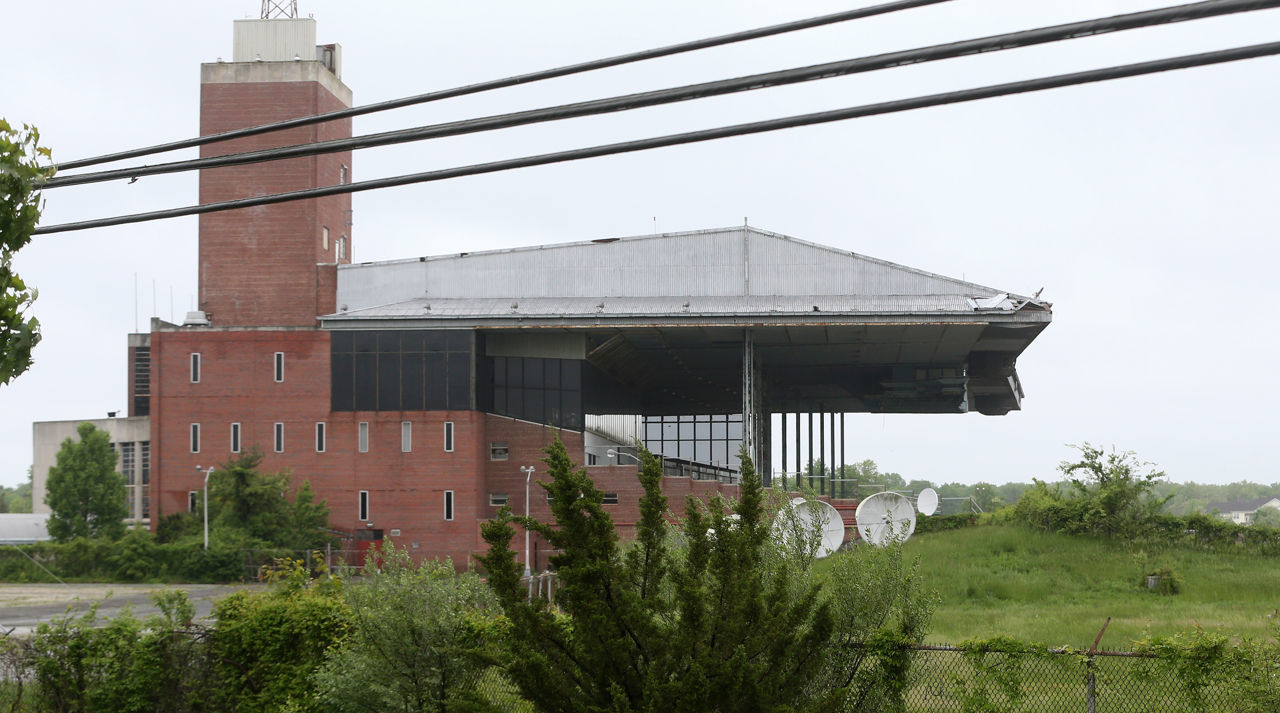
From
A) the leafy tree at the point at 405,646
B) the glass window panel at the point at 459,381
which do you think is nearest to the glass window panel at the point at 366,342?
the glass window panel at the point at 459,381

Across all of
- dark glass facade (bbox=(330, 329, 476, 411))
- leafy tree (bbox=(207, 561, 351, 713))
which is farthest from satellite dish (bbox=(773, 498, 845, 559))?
dark glass facade (bbox=(330, 329, 476, 411))

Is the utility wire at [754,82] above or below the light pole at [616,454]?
above

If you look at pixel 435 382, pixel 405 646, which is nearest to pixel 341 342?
pixel 435 382

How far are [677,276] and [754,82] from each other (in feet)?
153

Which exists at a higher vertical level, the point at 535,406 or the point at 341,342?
the point at 341,342

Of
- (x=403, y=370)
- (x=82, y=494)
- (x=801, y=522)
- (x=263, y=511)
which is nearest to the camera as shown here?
(x=801, y=522)

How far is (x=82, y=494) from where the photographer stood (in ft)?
229

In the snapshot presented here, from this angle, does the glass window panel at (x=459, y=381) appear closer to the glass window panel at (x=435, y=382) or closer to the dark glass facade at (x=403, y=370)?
the dark glass facade at (x=403, y=370)

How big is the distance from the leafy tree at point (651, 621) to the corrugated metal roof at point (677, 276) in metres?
41.4

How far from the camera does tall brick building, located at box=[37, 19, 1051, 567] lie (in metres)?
56.2

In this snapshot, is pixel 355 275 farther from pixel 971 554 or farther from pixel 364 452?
pixel 971 554

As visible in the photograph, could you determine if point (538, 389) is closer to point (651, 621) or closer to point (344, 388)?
point (344, 388)

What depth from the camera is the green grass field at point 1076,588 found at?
27.7 metres

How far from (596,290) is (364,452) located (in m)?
A: 13.0
